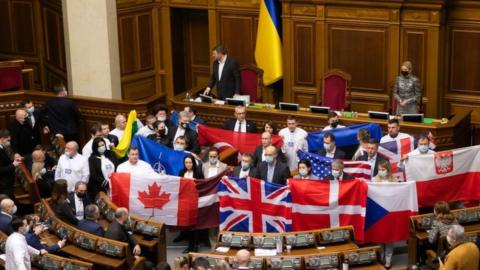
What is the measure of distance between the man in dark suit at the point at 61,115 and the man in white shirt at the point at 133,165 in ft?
9.47

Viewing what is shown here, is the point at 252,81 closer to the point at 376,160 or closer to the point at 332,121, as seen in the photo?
the point at 332,121

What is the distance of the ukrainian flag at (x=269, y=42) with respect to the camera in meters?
19.0

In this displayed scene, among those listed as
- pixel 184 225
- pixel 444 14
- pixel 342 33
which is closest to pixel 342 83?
pixel 342 33

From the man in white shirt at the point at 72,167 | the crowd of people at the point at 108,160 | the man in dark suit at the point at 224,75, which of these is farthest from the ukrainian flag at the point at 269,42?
the man in white shirt at the point at 72,167

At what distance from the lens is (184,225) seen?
14.6m

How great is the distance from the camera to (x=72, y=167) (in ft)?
49.3

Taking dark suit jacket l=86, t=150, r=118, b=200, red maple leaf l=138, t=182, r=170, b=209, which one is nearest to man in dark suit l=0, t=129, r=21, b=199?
dark suit jacket l=86, t=150, r=118, b=200

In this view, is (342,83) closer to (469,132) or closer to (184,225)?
(469,132)

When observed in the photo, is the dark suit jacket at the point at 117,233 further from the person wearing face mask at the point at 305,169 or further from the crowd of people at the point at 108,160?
the person wearing face mask at the point at 305,169

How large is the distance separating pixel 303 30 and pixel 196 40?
2982 mm

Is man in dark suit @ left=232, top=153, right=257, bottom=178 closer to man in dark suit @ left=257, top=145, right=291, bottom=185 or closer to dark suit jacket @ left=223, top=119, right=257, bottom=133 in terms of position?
man in dark suit @ left=257, top=145, right=291, bottom=185

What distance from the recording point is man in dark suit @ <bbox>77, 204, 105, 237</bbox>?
1305 cm

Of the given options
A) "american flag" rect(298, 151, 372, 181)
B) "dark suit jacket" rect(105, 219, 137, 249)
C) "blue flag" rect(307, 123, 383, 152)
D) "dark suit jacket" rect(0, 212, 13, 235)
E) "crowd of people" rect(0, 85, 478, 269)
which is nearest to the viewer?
"dark suit jacket" rect(105, 219, 137, 249)

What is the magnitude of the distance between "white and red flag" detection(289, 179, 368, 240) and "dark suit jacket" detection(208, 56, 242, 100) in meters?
4.34
